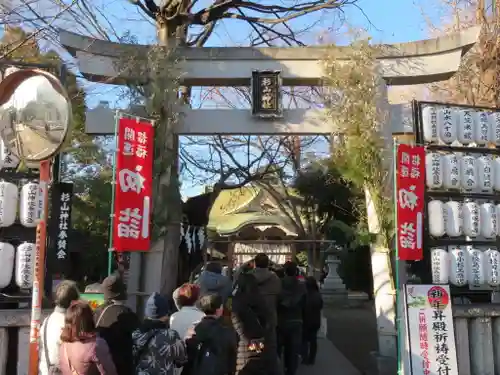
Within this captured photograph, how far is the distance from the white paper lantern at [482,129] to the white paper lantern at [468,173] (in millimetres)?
402

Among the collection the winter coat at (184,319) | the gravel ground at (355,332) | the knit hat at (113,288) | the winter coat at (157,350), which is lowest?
the gravel ground at (355,332)

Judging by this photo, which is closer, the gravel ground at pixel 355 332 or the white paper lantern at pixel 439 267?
the white paper lantern at pixel 439 267

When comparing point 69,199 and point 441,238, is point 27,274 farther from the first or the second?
point 441,238

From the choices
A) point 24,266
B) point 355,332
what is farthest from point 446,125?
point 355,332

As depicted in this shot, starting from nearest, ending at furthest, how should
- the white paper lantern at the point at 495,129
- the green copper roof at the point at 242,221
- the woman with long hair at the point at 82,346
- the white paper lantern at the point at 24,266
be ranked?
the woman with long hair at the point at 82,346, the white paper lantern at the point at 24,266, the white paper lantern at the point at 495,129, the green copper roof at the point at 242,221

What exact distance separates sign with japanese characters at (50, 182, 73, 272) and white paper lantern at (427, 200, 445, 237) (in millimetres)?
4946

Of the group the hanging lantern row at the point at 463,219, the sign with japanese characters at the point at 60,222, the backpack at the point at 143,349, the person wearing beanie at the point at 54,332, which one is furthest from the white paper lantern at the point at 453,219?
the person wearing beanie at the point at 54,332

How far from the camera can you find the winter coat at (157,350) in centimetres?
432

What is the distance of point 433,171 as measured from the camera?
7.89 meters

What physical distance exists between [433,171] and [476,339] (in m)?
2.42

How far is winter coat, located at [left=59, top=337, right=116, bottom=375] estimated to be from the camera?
397cm

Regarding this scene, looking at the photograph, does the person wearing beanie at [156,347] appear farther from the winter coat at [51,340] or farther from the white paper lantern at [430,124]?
the white paper lantern at [430,124]

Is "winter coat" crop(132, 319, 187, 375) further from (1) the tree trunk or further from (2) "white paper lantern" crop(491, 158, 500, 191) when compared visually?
(2) "white paper lantern" crop(491, 158, 500, 191)

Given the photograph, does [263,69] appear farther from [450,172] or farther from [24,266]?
[24,266]
